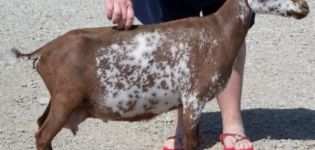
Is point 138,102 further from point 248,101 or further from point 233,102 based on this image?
point 248,101

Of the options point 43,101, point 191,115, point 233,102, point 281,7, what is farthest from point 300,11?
point 43,101

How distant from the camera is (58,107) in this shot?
3.81 metres

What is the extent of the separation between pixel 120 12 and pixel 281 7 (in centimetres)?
79

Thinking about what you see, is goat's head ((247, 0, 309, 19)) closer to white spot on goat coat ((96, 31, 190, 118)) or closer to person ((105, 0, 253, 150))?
white spot on goat coat ((96, 31, 190, 118))

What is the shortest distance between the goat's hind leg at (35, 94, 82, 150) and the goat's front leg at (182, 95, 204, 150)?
532 mm

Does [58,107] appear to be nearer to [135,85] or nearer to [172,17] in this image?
[135,85]

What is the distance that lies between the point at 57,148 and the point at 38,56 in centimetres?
117

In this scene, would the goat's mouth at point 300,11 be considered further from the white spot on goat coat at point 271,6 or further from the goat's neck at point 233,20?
the goat's neck at point 233,20

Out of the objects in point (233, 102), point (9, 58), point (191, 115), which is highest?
point (9, 58)

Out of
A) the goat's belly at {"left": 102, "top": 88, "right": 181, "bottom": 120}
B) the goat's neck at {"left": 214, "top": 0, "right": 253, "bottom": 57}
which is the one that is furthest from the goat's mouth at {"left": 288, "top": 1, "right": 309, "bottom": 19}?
the goat's belly at {"left": 102, "top": 88, "right": 181, "bottom": 120}

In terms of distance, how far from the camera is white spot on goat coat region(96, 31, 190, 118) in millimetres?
3846

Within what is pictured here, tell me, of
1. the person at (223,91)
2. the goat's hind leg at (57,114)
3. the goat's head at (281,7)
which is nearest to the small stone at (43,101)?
the person at (223,91)

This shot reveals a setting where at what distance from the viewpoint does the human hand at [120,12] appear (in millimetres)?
3849

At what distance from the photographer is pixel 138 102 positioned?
3918 millimetres
